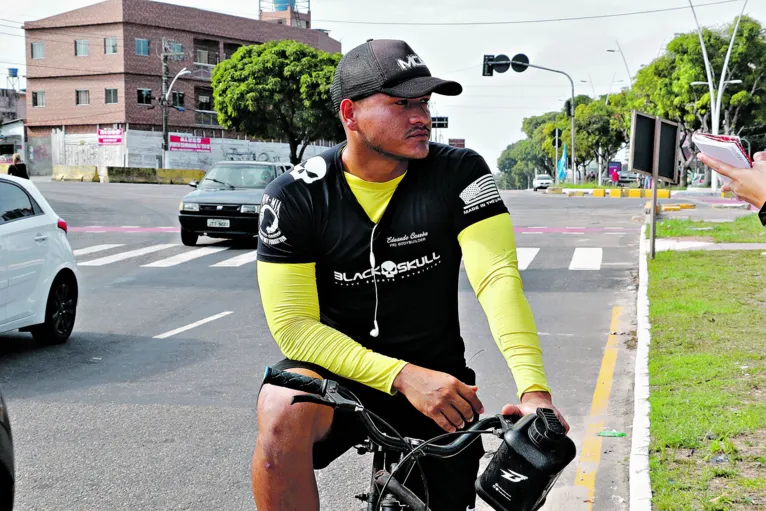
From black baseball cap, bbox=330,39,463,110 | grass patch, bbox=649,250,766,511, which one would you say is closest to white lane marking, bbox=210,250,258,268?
grass patch, bbox=649,250,766,511

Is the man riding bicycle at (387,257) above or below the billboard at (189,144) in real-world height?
below

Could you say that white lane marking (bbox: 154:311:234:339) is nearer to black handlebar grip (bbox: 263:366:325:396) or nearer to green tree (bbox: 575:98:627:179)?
black handlebar grip (bbox: 263:366:325:396)

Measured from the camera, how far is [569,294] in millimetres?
12930

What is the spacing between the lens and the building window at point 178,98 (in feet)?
229

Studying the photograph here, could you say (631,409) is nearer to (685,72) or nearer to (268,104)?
(685,72)

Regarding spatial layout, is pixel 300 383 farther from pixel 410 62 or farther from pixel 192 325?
pixel 192 325

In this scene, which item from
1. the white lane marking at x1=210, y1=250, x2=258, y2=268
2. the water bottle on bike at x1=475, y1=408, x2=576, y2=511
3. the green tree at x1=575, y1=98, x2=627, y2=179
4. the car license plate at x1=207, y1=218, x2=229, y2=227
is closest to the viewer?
the water bottle on bike at x1=475, y1=408, x2=576, y2=511

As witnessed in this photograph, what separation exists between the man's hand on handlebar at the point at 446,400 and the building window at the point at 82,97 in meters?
69.7

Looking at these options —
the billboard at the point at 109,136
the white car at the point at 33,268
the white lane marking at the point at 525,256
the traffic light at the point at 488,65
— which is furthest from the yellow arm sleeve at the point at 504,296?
the billboard at the point at 109,136

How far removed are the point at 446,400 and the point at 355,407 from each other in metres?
0.27

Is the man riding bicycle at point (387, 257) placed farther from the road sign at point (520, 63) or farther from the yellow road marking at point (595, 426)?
the road sign at point (520, 63)

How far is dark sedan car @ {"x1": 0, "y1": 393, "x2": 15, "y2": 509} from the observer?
2.79 m

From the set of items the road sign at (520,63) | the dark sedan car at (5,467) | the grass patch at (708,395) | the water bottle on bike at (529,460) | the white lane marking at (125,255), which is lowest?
the white lane marking at (125,255)

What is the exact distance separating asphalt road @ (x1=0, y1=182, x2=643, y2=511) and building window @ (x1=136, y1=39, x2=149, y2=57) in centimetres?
5434
